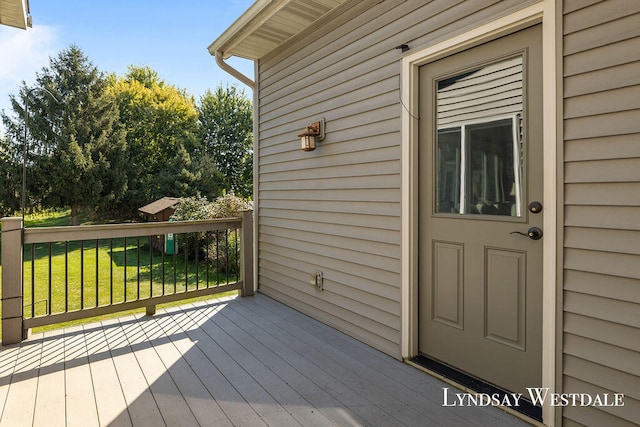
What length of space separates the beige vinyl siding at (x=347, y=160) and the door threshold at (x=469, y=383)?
0.21m

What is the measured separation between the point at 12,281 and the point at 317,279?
7.61 feet

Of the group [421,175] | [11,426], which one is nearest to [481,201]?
[421,175]

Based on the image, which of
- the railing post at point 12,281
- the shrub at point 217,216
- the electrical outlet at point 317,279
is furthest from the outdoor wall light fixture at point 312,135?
the shrub at point 217,216

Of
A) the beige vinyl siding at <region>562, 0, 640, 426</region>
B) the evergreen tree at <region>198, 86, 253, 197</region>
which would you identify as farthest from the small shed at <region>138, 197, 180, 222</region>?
the beige vinyl siding at <region>562, 0, 640, 426</region>

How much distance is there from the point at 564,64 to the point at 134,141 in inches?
702

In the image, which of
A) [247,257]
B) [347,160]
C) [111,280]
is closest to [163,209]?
[247,257]

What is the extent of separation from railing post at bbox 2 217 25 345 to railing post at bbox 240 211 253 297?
1890 millimetres

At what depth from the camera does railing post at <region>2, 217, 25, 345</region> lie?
105 inches

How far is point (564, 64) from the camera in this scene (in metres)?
1.66

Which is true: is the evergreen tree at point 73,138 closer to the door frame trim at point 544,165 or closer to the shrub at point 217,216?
the shrub at point 217,216

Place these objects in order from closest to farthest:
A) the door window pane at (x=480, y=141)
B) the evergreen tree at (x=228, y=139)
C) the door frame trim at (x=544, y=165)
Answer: the door frame trim at (x=544, y=165)
the door window pane at (x=480, y=141)
the evergreen tree at (x=228, y=139)

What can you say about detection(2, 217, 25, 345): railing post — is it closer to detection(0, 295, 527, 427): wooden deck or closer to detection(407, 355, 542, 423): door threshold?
detection(0, 295, 527, 427): wooden deck

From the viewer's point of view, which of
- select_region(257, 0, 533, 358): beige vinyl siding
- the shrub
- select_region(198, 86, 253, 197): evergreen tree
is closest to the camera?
select_region(257, 0, 533, 358): beige vinyl siding

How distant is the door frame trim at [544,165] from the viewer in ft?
5.58
